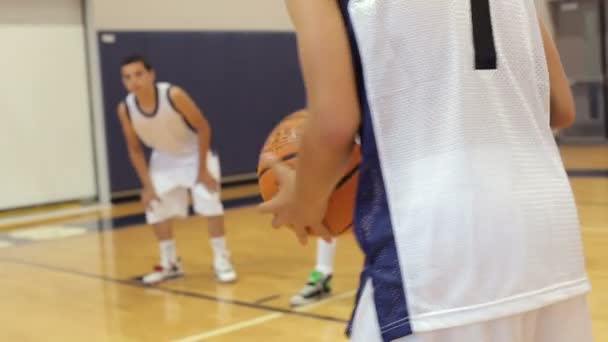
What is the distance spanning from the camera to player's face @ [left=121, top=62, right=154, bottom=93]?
5.05 m

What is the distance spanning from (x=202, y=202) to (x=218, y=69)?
14.8 ft

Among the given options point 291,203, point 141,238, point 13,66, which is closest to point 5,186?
point 13,66

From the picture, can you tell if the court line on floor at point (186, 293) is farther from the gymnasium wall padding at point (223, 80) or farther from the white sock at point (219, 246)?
the gymnasium wall padding at point (223, 80)

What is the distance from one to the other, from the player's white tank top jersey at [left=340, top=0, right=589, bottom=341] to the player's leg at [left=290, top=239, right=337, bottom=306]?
3.15 metres

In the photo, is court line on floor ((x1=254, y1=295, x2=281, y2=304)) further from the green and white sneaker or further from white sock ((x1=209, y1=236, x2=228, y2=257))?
white sock ((x1=209, y1=236, x2=228, y2=257))

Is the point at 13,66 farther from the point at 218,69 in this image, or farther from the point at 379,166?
the point at 379,166

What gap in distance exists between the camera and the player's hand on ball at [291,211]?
4.53 feet

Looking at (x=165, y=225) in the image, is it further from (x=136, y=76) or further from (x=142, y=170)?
(x=136, y=76)

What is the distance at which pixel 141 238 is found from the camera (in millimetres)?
6707

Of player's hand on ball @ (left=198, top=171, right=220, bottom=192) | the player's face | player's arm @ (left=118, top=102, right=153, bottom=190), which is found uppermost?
the player's face

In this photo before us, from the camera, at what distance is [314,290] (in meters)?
4.46

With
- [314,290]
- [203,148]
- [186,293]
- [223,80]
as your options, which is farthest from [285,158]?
[223,80]

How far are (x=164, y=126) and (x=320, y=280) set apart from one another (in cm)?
142

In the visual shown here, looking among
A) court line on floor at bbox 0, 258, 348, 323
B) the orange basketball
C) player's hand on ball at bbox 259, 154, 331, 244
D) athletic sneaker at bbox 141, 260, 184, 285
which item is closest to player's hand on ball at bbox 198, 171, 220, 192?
athletic sneaker at bbox 141, 260, 184, 285
